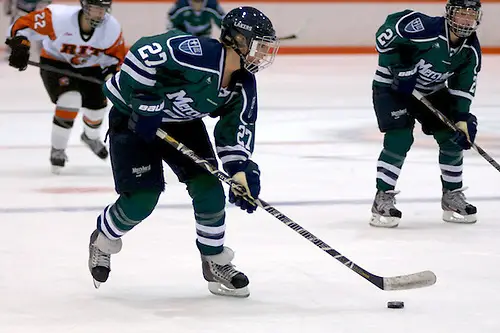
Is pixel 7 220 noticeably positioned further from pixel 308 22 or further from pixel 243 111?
pixel 308 22

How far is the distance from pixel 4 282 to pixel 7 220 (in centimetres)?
95

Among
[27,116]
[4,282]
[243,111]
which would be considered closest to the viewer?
[243,111]

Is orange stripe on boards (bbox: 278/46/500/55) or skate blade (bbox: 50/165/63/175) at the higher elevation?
skate blade (bbox: 50/165/63/175)

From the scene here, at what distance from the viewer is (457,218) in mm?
4207

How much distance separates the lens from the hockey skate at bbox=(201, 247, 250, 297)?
3115mm

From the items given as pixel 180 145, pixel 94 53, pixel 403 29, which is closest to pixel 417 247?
pixel 403 29

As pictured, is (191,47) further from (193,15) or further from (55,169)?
(193,15)

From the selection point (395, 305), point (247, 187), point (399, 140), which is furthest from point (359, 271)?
point (399, 140)

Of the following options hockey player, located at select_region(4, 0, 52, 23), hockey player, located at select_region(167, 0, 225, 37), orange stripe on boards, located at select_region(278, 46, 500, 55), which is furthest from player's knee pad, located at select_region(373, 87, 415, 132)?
orange stripe on boards, located at select_region(278, 46, 500, 55)

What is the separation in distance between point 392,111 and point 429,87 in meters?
0.19

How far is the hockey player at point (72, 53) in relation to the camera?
4.97m

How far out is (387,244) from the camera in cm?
383

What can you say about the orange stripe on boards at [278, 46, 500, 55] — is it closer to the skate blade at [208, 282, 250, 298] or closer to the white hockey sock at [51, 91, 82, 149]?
the white hockey sock at [51, 91, 82, 149]

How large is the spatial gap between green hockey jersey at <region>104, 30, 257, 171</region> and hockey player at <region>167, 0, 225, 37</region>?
19.8 ft
